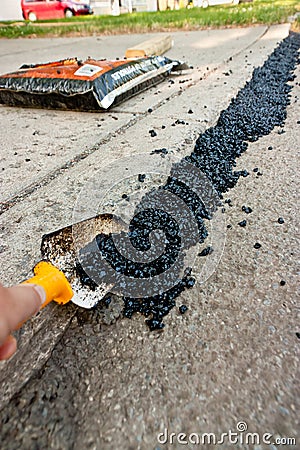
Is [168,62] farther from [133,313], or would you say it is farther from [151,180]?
[133,313]

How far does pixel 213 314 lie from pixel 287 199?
69cm

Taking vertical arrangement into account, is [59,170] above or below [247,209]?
above

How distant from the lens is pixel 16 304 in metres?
0.69

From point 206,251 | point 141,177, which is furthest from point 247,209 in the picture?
point 141,177

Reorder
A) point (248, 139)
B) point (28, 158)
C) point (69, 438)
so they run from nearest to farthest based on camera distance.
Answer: point (69, 438) → point (28, 158) → point (248, 139)

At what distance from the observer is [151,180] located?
4.78ft

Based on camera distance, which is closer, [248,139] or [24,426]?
[24,426]

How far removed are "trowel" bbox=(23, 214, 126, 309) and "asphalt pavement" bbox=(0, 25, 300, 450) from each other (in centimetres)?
5

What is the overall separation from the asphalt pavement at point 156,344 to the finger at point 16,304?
174 millimetres

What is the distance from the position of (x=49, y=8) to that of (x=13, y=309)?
1468cm

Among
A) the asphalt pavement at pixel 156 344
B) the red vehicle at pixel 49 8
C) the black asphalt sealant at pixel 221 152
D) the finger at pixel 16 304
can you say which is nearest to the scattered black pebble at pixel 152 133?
the asphalt pavement at pixel 156 344

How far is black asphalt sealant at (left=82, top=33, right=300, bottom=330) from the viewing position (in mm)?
1024

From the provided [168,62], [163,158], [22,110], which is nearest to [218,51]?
[168,62]

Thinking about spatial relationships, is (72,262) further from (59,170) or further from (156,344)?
(59,170)
